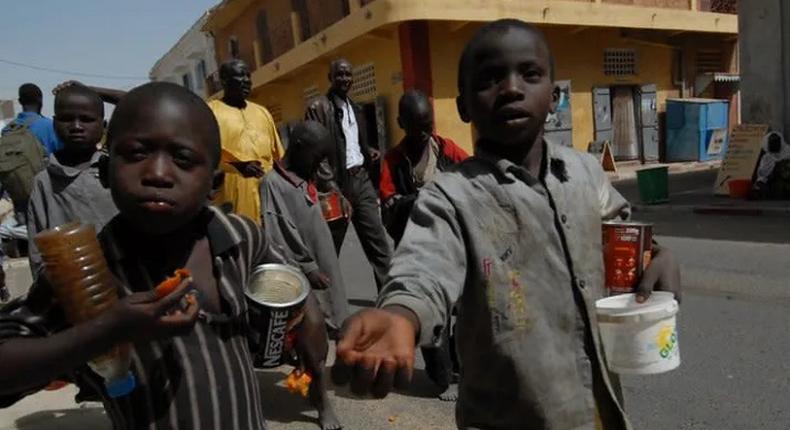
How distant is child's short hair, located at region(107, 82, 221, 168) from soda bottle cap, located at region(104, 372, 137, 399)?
51cm

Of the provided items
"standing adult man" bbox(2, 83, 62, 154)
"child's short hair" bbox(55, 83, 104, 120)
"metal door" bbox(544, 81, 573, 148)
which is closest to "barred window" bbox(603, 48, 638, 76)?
"metal door" bbox(544, 81, 573, 148)

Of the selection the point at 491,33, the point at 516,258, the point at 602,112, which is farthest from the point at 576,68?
the point at 516,258

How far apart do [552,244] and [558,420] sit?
405 mm

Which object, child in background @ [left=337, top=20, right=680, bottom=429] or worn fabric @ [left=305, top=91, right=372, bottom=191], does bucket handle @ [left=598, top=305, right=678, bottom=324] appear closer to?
child in background @ [left=337, top=20, right=680, bottom=429]

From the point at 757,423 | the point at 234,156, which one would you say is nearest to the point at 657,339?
the point at 757,423

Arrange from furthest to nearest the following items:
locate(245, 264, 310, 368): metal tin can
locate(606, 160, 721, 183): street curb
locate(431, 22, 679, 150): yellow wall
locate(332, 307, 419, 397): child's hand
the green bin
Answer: locate(606, 160, 721, 183): street curb → locate(431, 22, 679, 150): yellow wall → the green bin → locate(245, 264, 310, 368): metal tin can → locate(332, 307, 419, 397): child's hand

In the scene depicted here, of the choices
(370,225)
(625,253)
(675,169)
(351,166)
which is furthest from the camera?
(675,169)

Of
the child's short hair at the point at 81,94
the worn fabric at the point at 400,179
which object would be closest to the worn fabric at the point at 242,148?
the worn fabric at the point at 400,179

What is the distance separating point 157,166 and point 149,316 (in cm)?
35

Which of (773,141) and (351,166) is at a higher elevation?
(351,166)

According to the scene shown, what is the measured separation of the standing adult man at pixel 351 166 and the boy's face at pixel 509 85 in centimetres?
277

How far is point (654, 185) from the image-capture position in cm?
1042

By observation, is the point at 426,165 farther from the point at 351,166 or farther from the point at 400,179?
the point at 351,166

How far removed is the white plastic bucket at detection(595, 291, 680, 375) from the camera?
1.58 m
